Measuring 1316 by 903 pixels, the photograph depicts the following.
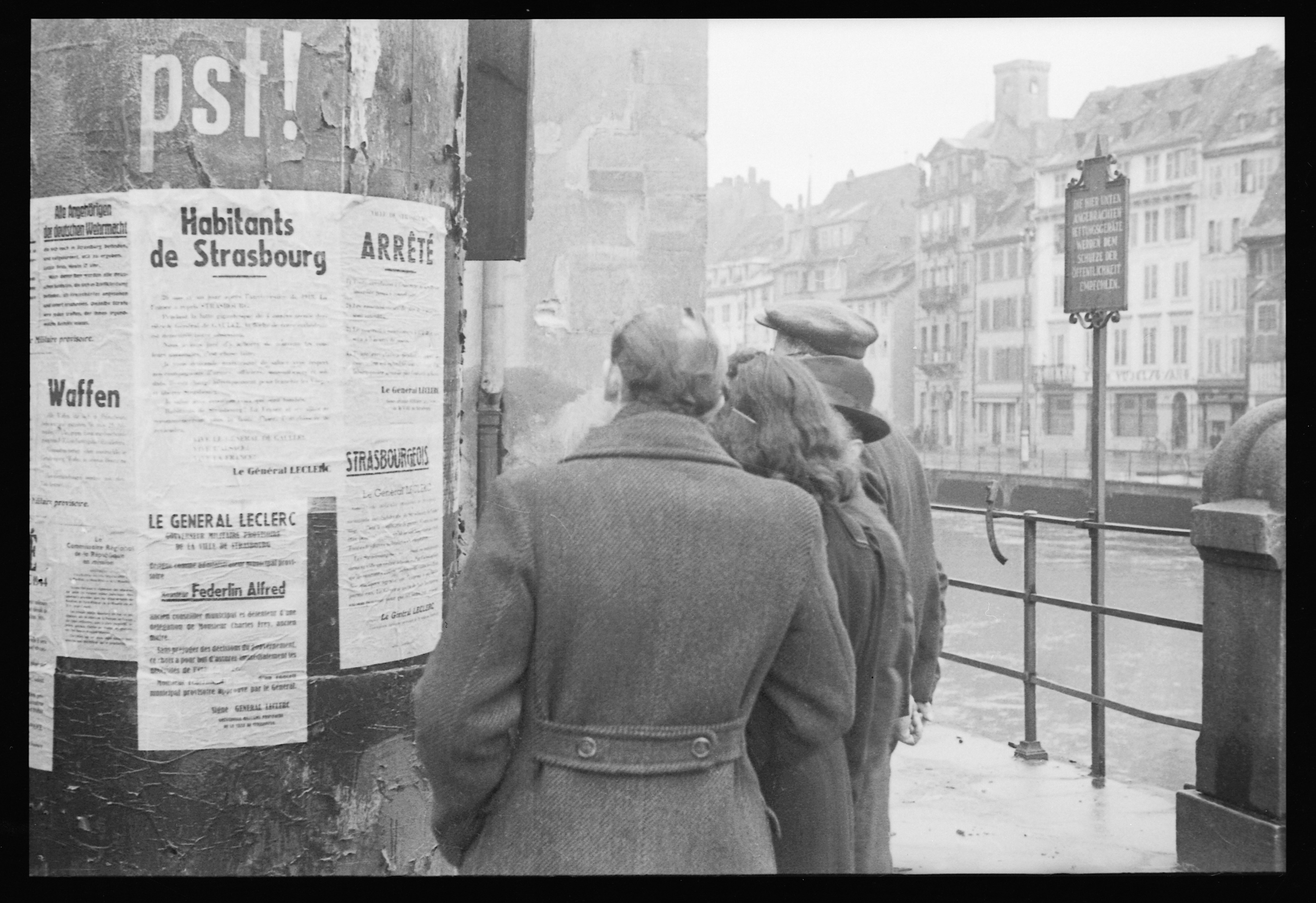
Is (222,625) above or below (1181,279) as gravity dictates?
below

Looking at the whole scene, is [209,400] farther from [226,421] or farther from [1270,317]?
[1270,317]

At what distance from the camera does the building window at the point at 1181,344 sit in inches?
252

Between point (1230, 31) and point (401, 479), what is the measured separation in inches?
109

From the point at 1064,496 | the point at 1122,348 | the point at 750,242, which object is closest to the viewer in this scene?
the point at 750,242

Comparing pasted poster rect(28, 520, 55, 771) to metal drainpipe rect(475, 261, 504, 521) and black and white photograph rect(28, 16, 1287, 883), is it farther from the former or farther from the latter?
metal drainpipe rect(475, 261, 504, 521)

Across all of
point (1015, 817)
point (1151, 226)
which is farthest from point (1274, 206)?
point (1151, 226)

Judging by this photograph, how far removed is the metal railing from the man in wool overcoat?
7.19m

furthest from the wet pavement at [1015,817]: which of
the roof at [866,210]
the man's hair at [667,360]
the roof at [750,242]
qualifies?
the roof at [750,242]

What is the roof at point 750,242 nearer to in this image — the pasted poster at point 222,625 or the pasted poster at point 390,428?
the pasted poster at point 390,428

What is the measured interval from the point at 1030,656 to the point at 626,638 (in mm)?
3674

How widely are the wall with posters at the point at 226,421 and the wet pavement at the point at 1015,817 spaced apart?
1.88 metres

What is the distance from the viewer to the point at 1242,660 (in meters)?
4.22

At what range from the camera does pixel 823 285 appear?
8109 mm

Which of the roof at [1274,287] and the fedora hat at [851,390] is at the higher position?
the roof at [1274,287]
